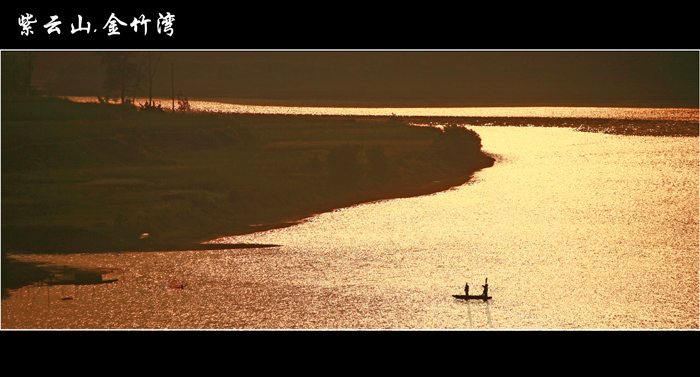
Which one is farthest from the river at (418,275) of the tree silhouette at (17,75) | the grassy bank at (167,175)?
the tree silhouette at (17,75)

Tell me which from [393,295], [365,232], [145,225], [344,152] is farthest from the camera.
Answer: [344,152]

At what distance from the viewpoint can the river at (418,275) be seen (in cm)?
2781

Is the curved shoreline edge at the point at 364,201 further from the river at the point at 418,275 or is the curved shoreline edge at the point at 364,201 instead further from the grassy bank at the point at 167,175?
the river at the point at 418,275

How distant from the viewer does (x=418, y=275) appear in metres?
34.2

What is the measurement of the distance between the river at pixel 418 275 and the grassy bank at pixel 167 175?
9.30ft

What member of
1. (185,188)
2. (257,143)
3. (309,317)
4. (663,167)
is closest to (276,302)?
(309,317)

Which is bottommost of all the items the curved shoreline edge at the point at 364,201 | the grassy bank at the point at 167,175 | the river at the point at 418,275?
the river at the point at 418,275

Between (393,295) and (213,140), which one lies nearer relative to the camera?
(393,295)

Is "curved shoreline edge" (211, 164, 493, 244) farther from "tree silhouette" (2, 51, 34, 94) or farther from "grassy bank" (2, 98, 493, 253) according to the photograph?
"tree silhouette" (2, 51, 34, 94)

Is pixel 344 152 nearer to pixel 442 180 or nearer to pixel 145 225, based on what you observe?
pixel 442 180

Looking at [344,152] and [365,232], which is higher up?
[344,152]

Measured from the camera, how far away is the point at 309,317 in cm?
2792

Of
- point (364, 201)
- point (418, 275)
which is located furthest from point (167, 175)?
point (418, 275)

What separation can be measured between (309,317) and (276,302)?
2323mm
